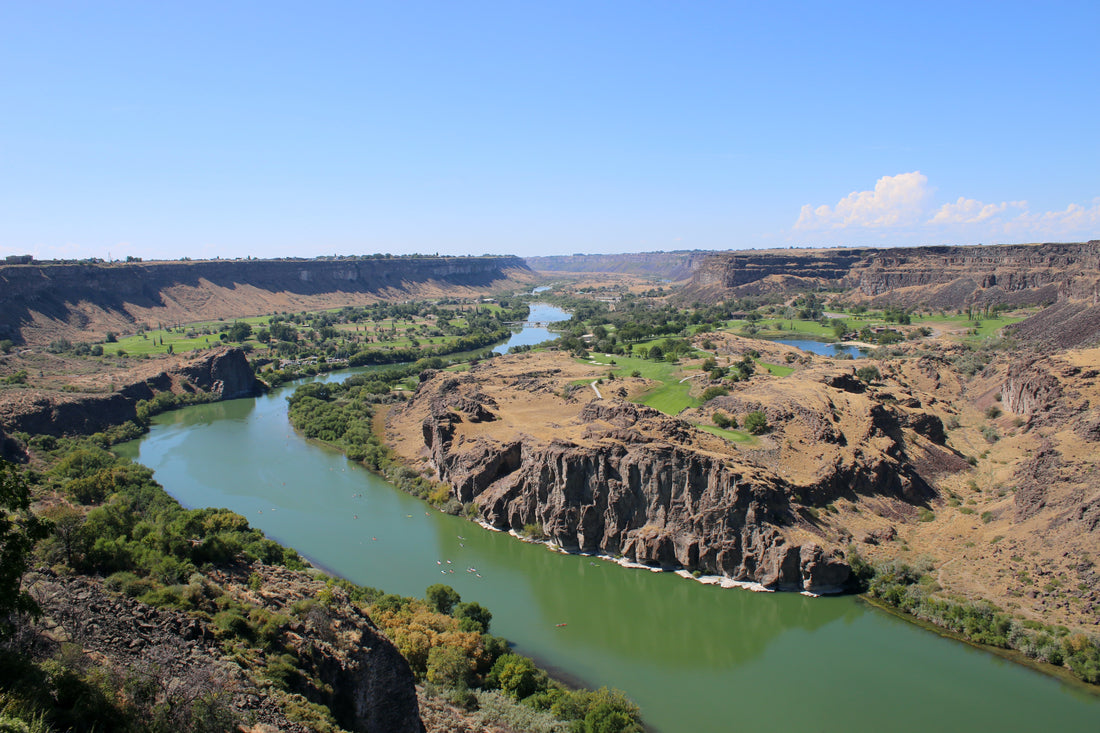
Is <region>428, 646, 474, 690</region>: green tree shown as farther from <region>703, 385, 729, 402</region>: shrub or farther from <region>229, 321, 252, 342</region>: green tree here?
<region>229, 321, 252, 342</region>: green tree

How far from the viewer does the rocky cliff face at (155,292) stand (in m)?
110

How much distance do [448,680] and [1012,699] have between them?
22897 mm

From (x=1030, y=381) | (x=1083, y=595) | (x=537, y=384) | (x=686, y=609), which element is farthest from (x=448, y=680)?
(x=1030, y=381)

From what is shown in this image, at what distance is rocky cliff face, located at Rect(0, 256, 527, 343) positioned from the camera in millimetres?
110438

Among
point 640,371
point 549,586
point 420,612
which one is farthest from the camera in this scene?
point 640,371

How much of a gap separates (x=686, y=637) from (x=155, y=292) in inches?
5640

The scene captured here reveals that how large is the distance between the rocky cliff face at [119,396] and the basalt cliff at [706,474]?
36.9 meters

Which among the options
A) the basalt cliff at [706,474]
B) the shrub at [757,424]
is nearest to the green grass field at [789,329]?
the basalt cliff at [706,474]

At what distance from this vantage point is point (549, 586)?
37.4m

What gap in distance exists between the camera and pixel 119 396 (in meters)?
72.1

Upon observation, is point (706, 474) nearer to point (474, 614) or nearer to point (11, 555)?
point (474, 614)

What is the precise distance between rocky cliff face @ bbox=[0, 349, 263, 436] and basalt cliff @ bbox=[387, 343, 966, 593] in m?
36.9

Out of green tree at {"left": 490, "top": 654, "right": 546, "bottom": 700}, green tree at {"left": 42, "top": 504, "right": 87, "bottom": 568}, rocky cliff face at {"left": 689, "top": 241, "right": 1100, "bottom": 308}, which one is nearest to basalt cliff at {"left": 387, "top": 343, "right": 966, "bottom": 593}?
green tree at {"left": 490, "top": 654, "right": 546, "bottom": 700}

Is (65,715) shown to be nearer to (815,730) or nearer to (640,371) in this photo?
(815,730)
